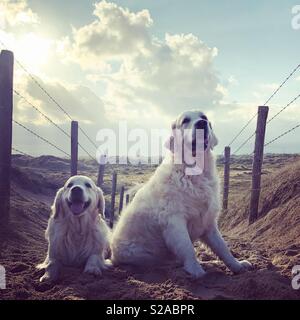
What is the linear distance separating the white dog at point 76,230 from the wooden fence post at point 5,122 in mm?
1737

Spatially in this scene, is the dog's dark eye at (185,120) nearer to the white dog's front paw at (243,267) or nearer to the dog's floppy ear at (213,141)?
the dog's floppy ear at (213,141)

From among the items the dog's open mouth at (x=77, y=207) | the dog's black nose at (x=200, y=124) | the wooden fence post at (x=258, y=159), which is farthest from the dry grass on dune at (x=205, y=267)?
the dog's black nose at (x=200, y=124)

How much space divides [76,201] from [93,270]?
3.01ft

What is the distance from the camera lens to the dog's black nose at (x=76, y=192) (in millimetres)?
5105

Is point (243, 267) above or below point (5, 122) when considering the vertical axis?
below

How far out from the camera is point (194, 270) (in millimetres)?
4355

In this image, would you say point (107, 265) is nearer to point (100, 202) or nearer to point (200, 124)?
point (100, 202)

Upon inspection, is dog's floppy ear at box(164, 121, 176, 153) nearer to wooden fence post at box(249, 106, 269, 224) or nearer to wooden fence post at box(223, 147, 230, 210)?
wooden fence post at box(249, 106, 269, 224)

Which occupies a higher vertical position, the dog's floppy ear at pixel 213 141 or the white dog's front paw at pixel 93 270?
the dog's floppy ear at pixel 213 141

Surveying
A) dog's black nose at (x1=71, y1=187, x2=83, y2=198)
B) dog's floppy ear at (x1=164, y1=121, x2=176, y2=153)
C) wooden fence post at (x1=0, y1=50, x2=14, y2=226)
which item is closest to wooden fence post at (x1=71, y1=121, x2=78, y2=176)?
wooden fence post at (x1=0, y1=50, x2=14, y2=226)

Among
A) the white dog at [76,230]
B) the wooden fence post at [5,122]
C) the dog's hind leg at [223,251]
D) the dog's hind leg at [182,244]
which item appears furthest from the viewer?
the wooden fence post at [5,122]

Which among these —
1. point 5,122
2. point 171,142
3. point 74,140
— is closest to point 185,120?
point 171,142
